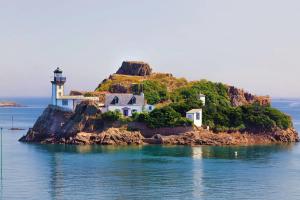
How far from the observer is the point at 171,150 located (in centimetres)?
9019

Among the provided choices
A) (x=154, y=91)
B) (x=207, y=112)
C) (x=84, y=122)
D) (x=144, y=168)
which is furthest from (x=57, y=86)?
(x=144, y=168)

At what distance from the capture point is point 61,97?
346ft

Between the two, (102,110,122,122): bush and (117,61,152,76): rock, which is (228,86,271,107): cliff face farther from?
(102,110,122,122): bush

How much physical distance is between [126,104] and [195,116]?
1045 cm

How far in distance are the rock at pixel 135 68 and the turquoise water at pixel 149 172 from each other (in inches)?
1585

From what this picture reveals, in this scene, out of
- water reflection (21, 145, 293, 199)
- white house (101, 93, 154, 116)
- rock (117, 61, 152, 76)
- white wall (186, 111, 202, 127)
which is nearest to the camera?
water reflection (21, 145, 293, 199)

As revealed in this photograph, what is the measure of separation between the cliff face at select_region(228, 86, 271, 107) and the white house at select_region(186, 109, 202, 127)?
19494mm

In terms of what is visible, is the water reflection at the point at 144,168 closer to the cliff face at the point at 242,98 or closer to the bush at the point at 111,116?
the bush at the point at 111,116

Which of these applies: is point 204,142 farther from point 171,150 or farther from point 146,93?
point 146,93

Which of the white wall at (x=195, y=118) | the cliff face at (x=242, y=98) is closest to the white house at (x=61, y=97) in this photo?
the white wall at (x=195, y=118)

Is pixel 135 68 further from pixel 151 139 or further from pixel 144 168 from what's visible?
pixel 144 168

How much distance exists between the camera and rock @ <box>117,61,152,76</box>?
134000 mm

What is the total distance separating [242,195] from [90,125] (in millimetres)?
44814

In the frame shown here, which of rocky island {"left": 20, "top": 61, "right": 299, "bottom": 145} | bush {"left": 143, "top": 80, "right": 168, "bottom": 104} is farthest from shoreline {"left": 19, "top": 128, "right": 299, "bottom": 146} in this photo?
bush {"left": 143, "top": 80, "right": 168, "bottom": 104}
